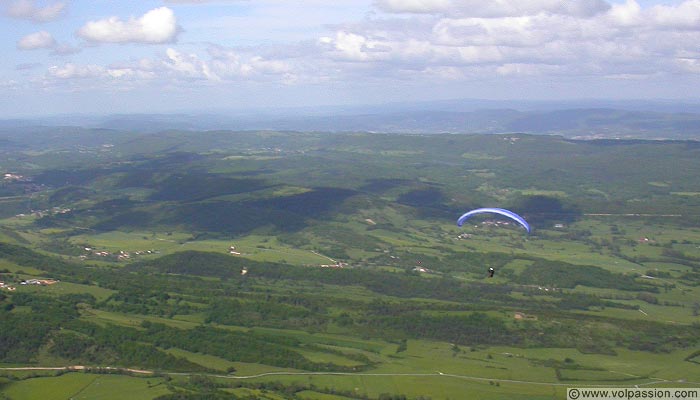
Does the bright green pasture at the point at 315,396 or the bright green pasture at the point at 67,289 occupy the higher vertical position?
the bright green pasture at the point at 67,289

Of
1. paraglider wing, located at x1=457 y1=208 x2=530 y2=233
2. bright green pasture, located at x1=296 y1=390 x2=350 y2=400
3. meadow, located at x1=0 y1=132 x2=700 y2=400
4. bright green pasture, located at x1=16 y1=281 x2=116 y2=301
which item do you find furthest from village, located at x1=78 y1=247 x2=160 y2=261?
paraglider wing, located at x1=457 y1=208 x2=530 y2=233

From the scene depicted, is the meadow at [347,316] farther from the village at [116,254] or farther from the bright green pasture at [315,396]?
the village at [116,254]

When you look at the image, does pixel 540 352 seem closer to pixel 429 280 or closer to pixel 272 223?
pixel 429 280

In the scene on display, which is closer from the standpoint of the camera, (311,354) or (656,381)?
(656,381)

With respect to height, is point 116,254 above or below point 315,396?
above

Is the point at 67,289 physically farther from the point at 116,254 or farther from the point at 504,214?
the point at 504,214

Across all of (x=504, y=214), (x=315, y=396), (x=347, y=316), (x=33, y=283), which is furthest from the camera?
(x=33, y=283)

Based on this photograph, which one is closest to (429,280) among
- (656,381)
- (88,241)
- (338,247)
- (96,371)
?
(338,247)

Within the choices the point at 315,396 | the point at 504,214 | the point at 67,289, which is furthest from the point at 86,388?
the point at 504,214

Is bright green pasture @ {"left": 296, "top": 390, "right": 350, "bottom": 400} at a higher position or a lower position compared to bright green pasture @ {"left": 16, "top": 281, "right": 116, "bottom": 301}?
lower

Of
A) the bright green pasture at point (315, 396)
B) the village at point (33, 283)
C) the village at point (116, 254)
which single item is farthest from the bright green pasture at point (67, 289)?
the bright green pasture at point (315, 396)

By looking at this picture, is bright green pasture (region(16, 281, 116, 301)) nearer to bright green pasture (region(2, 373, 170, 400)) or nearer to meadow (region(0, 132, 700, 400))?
meadow (region(0, 132, 700, 400))
